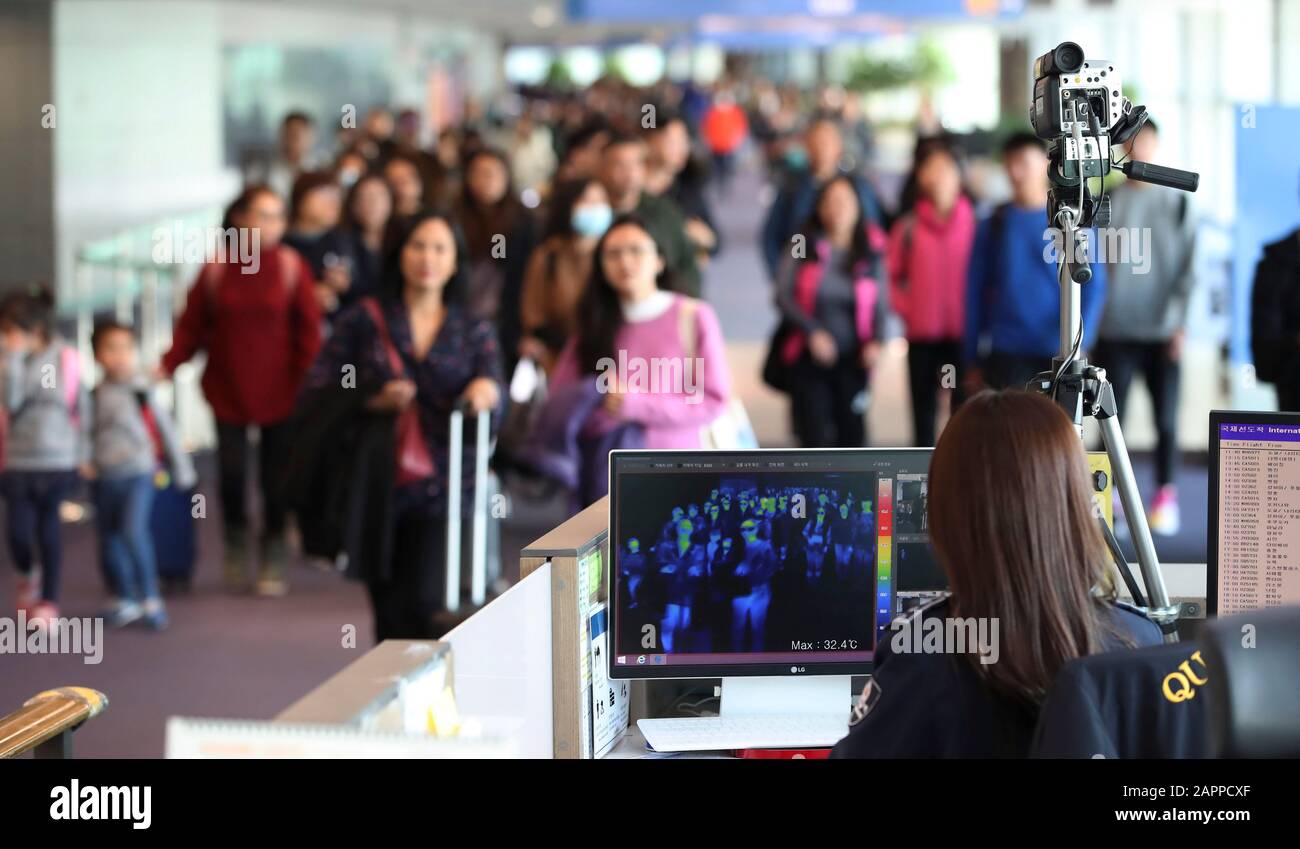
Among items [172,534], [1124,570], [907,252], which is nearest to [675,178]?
[907,252]

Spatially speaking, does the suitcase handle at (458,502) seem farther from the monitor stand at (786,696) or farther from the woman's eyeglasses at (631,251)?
the monitor stand at (786,696)

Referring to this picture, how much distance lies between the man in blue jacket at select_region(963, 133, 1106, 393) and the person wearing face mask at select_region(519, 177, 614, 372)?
157 centimetres

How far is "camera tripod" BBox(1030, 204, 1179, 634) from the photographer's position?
2.96 m

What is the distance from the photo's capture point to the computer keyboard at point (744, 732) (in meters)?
3.02

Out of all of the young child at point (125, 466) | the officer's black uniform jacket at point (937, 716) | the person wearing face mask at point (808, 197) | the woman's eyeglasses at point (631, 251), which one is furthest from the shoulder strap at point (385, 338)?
the person wearing face mask at point (808, 197)

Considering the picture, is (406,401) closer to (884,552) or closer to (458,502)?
(458,502)

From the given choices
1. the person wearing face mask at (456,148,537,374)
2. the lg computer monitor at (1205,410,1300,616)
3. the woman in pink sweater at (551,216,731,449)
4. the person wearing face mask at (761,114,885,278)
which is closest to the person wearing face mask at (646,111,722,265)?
the person wearing face mask at (761,114,885,278)

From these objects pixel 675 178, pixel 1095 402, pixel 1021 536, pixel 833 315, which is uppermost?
pixel 675 178

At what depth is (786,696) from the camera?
10.4ft

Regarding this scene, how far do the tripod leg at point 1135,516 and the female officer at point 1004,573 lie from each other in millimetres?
718

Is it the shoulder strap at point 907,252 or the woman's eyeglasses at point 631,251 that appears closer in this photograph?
the woman's eyeglasses at point 631,251

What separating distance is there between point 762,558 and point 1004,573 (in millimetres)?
906

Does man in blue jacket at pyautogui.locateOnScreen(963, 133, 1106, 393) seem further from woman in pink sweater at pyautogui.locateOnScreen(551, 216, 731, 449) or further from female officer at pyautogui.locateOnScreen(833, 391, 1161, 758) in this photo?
female officer at pyautogui.locateOnScreen(833, 391, 1161, 758)

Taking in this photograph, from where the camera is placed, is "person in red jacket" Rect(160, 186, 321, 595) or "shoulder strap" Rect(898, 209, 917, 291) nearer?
"person in red jacket" Rect(160, 186, 321, 595)
